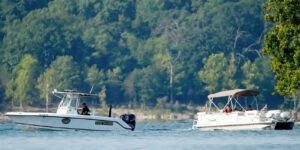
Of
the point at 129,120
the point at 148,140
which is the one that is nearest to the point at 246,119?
the point at 129,120

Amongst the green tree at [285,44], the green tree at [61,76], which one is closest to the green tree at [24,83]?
the green tree at [61,76]

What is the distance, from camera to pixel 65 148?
81.6 meters

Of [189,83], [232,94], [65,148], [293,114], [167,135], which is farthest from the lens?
[189,83]

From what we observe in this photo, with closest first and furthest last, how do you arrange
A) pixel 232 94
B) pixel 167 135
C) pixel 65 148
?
pixel 65 148
pixel 167 135
pixel 232 94

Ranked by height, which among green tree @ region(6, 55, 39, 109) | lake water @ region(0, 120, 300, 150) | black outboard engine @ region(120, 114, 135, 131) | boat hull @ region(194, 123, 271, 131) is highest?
green tree @ region(6, 55, 39, 109)

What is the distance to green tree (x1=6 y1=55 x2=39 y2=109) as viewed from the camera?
578 feet

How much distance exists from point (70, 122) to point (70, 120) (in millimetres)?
138

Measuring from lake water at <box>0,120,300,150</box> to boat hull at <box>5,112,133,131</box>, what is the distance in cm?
86

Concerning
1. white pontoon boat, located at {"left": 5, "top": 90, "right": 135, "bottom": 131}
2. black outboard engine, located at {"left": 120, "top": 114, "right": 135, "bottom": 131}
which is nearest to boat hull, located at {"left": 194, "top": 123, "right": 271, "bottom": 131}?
black outboard engine, located at {"left": 120, "top": 114, "right": 135, "bottom": 131}

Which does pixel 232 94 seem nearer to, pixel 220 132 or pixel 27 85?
pixel 220 132

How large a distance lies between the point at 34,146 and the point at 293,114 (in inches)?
3095

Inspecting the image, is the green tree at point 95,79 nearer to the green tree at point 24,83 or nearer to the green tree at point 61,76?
the green tree at point 61,76

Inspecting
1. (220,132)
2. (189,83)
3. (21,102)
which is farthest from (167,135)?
(189,83)

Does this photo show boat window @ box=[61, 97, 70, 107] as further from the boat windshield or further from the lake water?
the lake water
